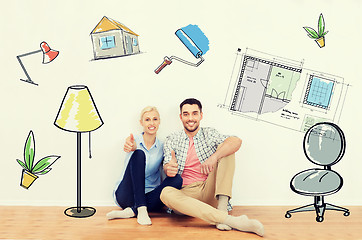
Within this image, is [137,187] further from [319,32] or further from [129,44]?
[319,32]

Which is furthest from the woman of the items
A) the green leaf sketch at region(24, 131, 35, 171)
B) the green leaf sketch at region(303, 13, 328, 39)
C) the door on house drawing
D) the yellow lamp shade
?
the green leaf sketch at region(303, 13, 328, 39)

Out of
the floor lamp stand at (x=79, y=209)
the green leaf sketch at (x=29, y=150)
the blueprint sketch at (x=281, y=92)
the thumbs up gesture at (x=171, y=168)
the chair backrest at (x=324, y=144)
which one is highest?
the blueprint sketch at (x=281, y=92)

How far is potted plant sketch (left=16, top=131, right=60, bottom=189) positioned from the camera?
258cm

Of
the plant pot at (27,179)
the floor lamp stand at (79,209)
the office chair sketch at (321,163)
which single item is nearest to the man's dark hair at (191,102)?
the floor lamp stand at (79,209)

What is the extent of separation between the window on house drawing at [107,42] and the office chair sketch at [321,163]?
5.21ft

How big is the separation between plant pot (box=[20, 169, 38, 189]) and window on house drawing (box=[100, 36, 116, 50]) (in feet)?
3.48

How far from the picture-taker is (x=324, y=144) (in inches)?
104

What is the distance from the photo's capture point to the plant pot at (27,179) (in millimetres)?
2590

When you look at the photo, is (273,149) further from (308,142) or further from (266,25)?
(266,25)

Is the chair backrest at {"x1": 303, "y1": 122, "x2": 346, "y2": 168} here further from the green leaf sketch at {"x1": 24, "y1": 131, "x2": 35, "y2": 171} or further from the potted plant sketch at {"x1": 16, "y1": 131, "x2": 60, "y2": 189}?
the green leaf sketch at {"x1": 24, "y1": 131, "x2": 35, "y2": 171}

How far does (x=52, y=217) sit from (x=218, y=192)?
1119 millimetres

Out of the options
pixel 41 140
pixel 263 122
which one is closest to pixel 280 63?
pixel 263 122

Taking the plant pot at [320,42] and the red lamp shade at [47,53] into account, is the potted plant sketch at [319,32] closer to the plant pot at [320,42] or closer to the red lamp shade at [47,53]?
the plant pot at [320,42]

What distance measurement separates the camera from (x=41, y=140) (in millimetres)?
2586
